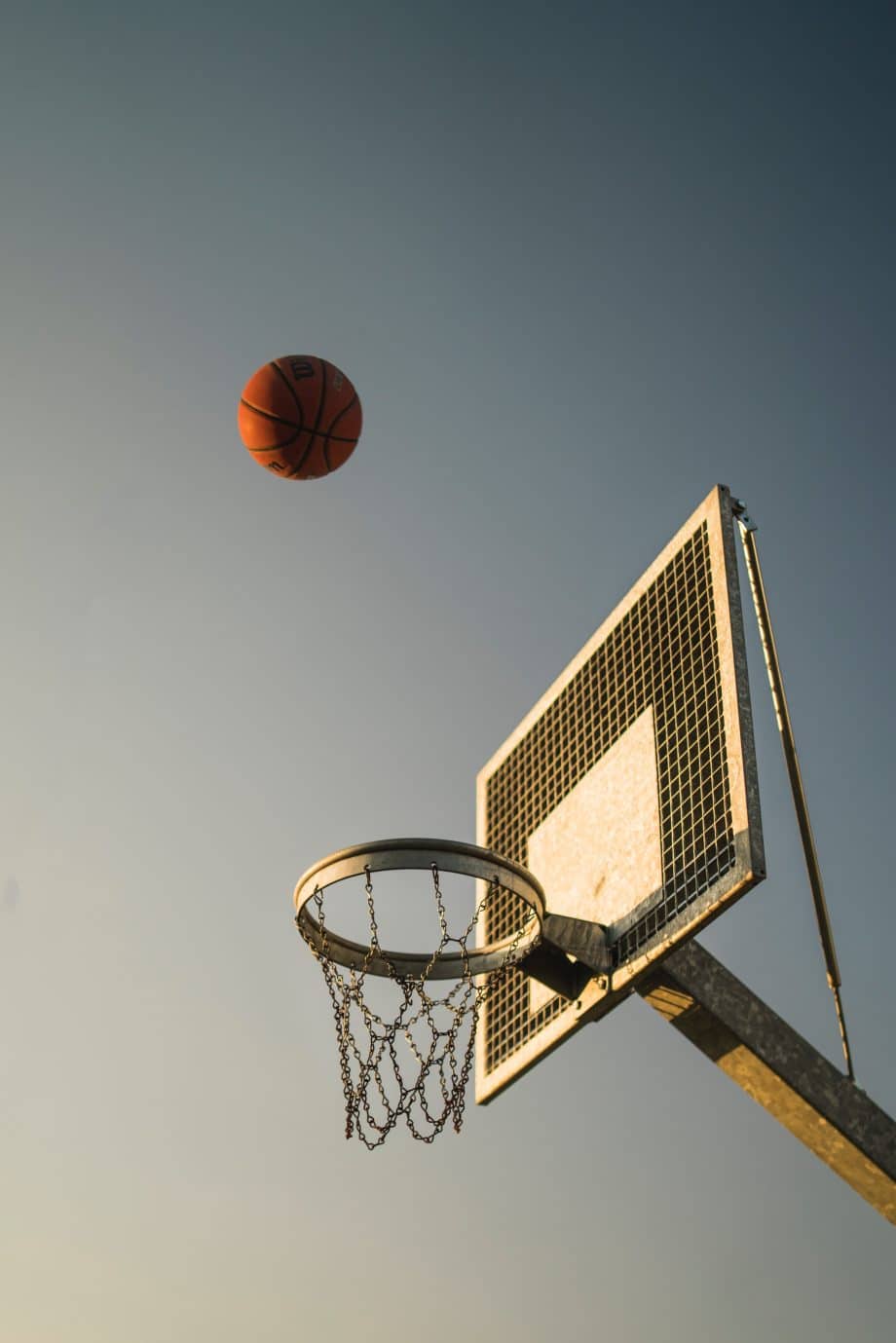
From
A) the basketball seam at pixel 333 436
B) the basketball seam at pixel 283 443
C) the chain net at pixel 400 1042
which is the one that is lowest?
the chain net at pixel 400 1042

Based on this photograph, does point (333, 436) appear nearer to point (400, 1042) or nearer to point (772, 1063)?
point (400, 1042)

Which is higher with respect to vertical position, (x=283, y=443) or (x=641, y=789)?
(x=283, y=443)

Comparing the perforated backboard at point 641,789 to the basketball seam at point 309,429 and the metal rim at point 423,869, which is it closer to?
the metal rim at point 423,869

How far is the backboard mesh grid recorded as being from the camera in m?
6.82

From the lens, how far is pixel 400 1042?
722cm

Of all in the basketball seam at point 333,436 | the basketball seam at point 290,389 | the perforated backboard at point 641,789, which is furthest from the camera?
the basketball seam at point 333,436

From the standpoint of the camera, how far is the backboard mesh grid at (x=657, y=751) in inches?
268

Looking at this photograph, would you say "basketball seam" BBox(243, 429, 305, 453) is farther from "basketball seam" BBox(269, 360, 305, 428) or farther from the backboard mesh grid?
the backboard mesh grid

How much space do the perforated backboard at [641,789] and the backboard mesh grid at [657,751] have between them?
0.04ft

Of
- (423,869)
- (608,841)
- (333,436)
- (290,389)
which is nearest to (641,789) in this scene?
(608,841)

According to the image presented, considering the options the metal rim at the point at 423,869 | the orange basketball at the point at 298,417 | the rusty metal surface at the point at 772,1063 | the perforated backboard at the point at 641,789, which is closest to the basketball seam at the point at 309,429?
the orange basketball at the point at 298,417

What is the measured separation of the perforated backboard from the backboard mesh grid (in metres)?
0.01

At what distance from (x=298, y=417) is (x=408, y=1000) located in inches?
130

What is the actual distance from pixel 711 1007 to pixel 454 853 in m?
1.75
